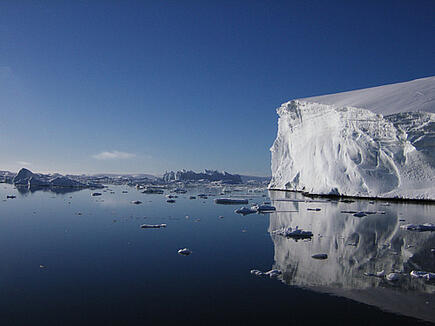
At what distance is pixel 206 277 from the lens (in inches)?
217

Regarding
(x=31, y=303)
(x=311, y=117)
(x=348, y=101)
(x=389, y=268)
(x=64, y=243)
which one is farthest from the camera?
(x=311, y=117)

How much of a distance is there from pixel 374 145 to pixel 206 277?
19.3 m

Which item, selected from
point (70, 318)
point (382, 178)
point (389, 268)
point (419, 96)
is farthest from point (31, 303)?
point (419, 96)

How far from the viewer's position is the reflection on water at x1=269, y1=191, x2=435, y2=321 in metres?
4.56

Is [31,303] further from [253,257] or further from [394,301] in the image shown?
[394,301]

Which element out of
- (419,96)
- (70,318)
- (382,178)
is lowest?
(70,318)

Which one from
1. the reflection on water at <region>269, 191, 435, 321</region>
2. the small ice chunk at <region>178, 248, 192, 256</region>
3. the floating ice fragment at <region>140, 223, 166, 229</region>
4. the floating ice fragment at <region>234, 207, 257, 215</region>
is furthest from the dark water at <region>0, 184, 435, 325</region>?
the floating ice fragment at <region>234, 207, 257, 215</region>

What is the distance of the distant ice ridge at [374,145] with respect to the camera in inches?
739

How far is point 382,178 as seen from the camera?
2066 centimetres

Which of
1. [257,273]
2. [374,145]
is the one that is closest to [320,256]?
[257,273]

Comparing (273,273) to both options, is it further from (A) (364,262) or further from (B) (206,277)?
(A) (364,262)

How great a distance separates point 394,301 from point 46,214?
13431mm

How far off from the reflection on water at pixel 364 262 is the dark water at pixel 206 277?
0.07 feet

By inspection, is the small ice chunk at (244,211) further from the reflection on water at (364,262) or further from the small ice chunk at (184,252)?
the small ice chunk at (184,252)
